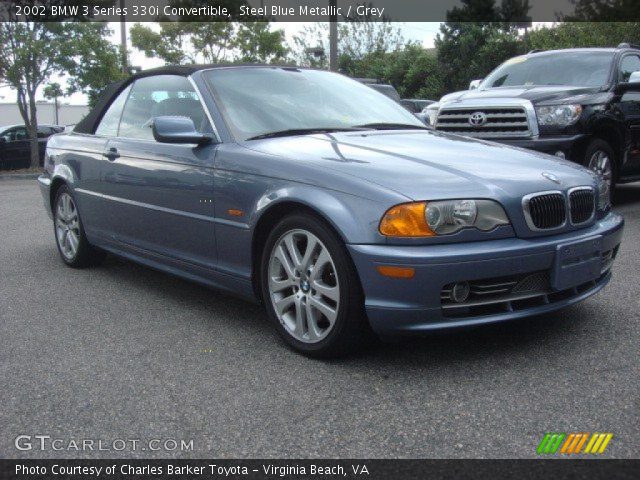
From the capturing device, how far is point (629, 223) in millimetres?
7586

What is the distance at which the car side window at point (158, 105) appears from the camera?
185 inches

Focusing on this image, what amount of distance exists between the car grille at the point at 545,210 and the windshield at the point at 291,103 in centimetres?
137

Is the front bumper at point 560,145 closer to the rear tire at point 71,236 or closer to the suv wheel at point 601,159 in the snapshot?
the suv wheel at point 601,159

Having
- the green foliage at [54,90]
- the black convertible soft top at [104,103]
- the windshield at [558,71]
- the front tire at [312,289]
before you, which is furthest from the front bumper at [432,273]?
the green foliage at [54,90]

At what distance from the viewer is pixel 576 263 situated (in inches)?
146

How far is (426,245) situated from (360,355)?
0.73 m

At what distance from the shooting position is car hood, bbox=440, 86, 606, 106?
8219 millimetres

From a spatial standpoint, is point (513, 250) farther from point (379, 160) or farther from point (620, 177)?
point (620, 177)

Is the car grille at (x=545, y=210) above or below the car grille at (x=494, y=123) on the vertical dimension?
below

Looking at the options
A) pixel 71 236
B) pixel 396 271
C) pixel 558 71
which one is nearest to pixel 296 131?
pixel 396 271

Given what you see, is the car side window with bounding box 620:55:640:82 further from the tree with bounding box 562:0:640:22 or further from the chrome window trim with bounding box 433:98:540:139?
the tree with bounding box 562:0:640:22

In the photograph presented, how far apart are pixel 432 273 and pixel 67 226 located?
3.82 metres

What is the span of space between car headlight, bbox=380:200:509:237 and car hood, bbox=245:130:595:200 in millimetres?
46
